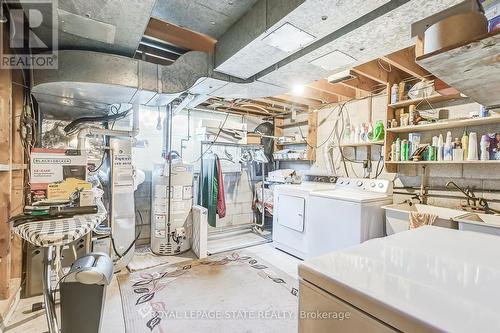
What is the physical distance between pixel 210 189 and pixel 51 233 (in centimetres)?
279

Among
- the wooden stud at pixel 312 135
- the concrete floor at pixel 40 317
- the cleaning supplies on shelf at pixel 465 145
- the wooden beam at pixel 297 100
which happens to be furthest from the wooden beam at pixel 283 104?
the concrete floor at pixel 40 317

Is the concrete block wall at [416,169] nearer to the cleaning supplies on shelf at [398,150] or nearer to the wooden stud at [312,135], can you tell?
the wooden stud at [312,135]

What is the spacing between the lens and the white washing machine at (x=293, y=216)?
3385 millimetres

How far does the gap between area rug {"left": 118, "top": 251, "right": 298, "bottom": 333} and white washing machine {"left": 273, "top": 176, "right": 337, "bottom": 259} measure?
0.57 m

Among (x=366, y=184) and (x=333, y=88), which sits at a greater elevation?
(x=333, y=88)

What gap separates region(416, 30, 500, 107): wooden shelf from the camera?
0.71 meters

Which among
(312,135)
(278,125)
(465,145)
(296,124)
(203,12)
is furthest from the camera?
(278,125)

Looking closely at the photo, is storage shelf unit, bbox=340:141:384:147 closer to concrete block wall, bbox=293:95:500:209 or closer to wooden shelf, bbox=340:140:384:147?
wooden shelf, bbox=340:140:384:147

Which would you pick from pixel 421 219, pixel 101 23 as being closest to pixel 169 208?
pixel 101 23

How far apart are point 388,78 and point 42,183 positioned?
12.7 feet

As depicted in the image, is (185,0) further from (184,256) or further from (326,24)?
(184,256)

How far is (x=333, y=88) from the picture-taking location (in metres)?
3.51

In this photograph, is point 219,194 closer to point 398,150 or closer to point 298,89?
point 298,89

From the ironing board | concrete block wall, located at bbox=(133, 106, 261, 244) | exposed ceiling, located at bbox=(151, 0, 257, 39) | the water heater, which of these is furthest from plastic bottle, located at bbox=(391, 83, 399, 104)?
the ironing board
